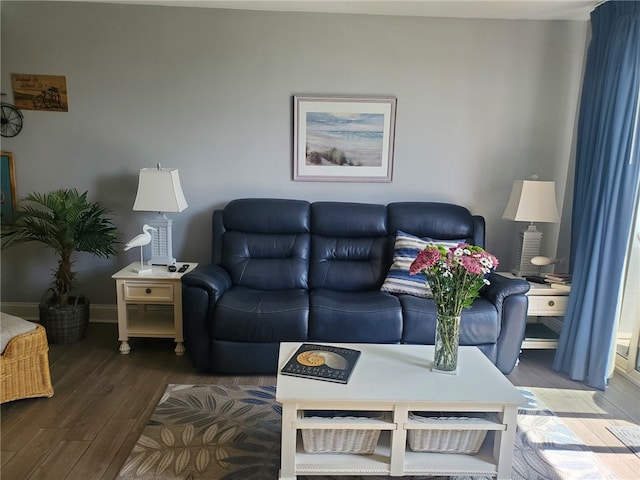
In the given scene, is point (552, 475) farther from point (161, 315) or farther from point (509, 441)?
point (161, 315)

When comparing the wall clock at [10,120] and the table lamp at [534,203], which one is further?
the wall clock at [10,120]

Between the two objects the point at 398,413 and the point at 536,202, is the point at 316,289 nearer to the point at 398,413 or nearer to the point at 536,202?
the point at 398,413

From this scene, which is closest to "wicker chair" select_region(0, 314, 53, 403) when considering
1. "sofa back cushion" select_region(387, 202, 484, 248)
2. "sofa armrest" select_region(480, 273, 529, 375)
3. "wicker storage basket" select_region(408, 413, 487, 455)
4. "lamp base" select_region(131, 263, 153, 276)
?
"lamp base" select_region(131, 263, 153, 276)

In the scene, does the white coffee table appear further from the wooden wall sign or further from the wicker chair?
the wooden wall sign

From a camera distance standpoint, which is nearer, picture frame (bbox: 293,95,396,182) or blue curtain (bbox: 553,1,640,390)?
blue curtain (bbox: 553,1,640,390)

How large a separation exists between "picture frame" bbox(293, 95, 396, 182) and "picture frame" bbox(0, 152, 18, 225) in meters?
2.17

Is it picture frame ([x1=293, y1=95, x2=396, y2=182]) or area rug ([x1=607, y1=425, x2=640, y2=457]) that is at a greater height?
picture frame ([x1=293, y1=95, x2=396, y2=182])

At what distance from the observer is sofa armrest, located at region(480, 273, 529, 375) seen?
2.72 metres

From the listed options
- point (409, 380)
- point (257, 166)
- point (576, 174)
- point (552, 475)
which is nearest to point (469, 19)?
point (576, 174)

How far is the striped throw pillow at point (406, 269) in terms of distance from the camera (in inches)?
115

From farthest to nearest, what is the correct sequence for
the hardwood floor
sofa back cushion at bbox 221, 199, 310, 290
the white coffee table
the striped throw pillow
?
1. sofa back cushion at bbox 221, 199, 310, 290
2. the striped throw pillow
3. the hardwood floor
4. the white coffee table

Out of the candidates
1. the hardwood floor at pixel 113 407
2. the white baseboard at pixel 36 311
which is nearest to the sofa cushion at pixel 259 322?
the hardwood floor at pixel 113 407

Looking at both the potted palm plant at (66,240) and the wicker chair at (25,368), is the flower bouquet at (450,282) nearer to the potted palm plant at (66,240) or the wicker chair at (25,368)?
the wicker chair at (25,368)

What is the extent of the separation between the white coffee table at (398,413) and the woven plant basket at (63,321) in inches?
82.3
